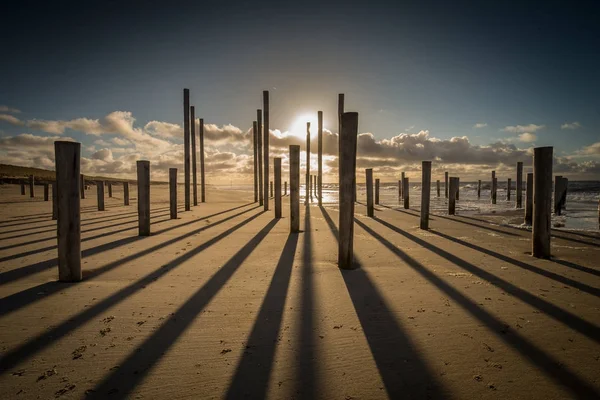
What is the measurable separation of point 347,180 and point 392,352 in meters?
2.49

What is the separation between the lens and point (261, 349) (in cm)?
223

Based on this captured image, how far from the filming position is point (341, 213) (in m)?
4.34

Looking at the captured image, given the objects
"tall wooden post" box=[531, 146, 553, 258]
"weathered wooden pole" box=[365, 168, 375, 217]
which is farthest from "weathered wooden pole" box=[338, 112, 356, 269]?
"weathered wooden pole" box=[365, 168, 375, 217]

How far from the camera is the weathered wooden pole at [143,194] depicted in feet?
22.5

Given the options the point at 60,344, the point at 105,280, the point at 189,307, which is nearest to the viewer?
the point at 60,344

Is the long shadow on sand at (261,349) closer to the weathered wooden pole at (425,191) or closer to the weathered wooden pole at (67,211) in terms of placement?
the weathered wooden pole at (67,211)

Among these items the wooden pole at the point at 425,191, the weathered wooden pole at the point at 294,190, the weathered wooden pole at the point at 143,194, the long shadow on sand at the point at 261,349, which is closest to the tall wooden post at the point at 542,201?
the wooden pole at the point at 425,191

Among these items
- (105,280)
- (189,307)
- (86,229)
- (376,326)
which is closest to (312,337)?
(376,326)

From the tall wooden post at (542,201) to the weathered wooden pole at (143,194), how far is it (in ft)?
25.7

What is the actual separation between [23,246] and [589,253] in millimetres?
10959

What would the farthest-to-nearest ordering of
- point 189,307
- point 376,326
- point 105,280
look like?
point 105,280, point 189,307, point 376,326

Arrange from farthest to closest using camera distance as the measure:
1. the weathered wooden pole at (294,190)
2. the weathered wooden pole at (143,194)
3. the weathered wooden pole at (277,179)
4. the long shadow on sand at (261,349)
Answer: the weathered wooden pole at (277,179) < the weathered wooden pole at (294,190) < the weathered wooden pole at (143,194) < the long shadow on sand at (261,349)

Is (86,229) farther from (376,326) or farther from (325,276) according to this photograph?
(376,326)

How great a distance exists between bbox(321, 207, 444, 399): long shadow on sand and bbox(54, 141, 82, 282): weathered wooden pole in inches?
141
